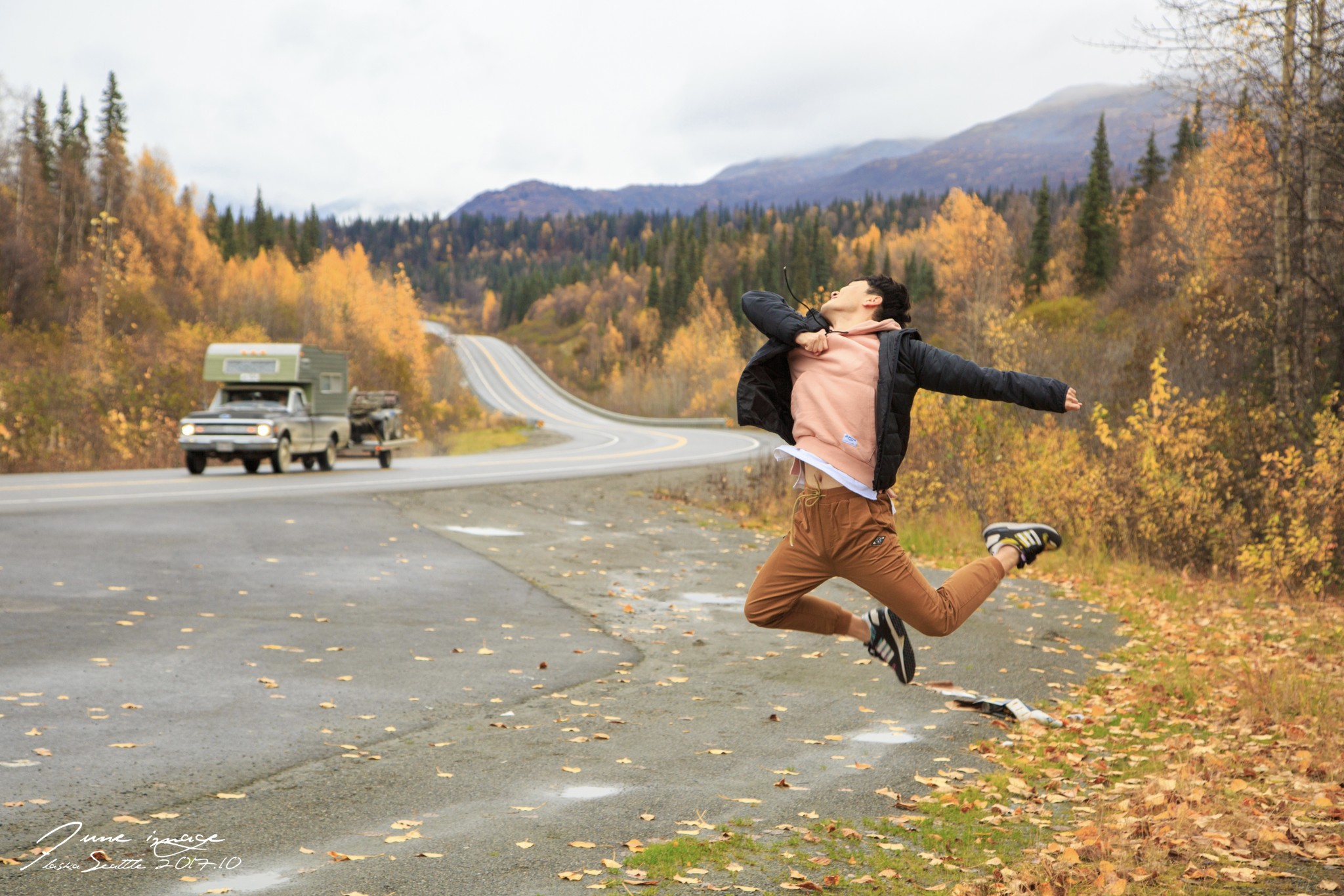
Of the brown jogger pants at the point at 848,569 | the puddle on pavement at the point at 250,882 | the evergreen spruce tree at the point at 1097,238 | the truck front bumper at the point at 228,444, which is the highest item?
the evergreen spruce tree at the point at 1097,238

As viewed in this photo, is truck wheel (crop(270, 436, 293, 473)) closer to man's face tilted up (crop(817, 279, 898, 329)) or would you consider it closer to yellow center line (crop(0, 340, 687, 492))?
yellow center line (crop(0, 340, 687, 492))

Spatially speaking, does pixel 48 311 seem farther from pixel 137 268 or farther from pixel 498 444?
pixel 498 444

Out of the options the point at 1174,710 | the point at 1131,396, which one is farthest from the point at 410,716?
the point at 1131,396

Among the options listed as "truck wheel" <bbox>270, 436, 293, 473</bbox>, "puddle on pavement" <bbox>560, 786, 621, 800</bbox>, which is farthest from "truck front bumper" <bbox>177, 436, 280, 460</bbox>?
"puddle on pavement" <bbox>560, 786, 621, 800</bbox>

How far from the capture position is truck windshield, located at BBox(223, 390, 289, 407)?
23.4 metres

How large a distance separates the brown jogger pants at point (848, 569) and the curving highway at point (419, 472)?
13483 millimetres

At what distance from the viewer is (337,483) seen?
67.7 feet

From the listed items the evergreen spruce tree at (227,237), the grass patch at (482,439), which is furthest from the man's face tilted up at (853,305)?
the evergreen spruce tree at (227,237)

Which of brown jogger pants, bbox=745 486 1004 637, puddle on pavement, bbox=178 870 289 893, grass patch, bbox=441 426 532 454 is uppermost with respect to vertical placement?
brown jogger pants, bbox=745 486 1004 637

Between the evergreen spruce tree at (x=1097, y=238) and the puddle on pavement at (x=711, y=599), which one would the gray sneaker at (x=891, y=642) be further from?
the evergreen spruce tree at (x=1097, y=238)

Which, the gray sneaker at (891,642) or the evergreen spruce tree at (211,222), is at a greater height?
the evergreen spruce tree at (211,222)

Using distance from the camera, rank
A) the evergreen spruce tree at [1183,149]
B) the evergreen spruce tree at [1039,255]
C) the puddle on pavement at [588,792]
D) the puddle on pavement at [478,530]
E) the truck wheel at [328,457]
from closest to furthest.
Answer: the puddle on pavement at [588,792] < the puddle on pavement at [478,530] < the truck wheel at [328,457] < the evergreen spruce tree at [1183,149] < the evergreen spruce tree at [1039,255]

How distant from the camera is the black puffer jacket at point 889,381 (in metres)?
4.61

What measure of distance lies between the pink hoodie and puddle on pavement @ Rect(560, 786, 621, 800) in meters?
2.18
